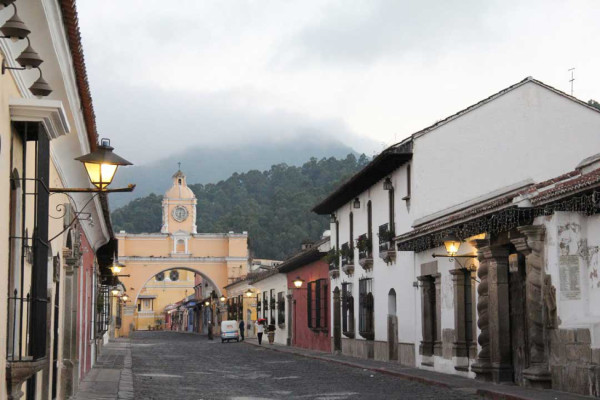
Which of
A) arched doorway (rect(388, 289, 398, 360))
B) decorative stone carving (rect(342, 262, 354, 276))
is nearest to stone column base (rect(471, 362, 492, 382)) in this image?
arched doorway (rect(388, 289, 398, 360))

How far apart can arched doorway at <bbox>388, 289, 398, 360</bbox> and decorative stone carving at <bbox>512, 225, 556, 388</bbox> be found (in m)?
10.0

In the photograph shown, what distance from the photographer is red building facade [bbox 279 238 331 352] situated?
34.2 m

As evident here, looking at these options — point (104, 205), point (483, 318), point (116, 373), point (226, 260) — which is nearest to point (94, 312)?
point (116, 373)

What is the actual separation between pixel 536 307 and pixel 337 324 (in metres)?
17.9

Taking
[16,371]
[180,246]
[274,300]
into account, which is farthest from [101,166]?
[180,246]

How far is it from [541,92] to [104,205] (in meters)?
10.6

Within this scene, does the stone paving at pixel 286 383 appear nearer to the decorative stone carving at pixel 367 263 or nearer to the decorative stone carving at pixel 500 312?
the decorative stone carving at pixel 500 312

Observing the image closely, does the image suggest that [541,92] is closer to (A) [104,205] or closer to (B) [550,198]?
(B) [550,198]

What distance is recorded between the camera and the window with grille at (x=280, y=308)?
147ft

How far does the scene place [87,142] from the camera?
12.0m

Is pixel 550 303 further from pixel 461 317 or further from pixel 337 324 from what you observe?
pixel 337 324

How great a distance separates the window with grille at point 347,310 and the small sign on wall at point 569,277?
15143mm

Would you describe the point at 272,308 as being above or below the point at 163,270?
below

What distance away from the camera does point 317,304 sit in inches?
1396
